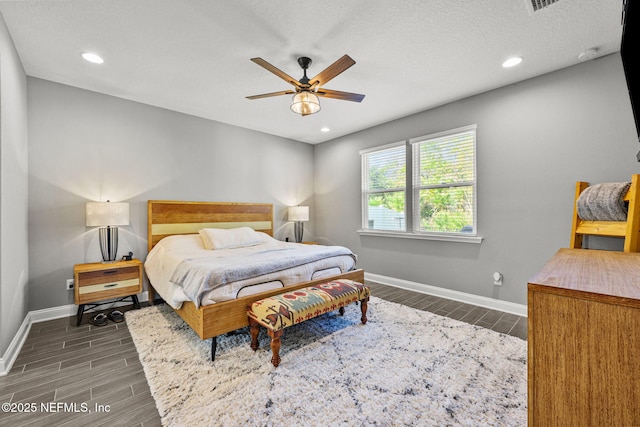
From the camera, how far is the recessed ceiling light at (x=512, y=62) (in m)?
2.59

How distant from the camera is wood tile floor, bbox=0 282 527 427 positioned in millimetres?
1592

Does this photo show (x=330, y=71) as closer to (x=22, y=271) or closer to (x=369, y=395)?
(x=369, y=395)

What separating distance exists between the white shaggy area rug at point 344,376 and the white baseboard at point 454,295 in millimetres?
733

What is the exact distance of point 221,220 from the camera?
4270mm

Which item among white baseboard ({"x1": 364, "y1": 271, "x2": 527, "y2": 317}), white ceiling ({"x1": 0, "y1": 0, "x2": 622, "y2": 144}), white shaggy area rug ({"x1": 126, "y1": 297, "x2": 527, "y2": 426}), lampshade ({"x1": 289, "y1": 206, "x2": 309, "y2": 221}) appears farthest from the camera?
lampshade ({"x1": 289, "y1": 206, "x2": 309, "y2": 221})

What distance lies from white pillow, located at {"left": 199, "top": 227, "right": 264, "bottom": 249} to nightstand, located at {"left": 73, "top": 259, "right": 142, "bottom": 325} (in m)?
0.80

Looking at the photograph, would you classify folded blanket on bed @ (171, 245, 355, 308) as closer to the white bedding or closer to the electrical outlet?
the white bedding

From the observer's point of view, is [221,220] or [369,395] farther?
[221,220]

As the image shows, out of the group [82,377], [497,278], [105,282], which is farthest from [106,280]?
[497,278]

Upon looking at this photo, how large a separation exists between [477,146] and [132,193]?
4.48 metres

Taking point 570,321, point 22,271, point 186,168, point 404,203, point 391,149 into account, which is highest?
point 391,149

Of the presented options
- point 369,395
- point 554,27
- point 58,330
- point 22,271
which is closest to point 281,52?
point 554,27

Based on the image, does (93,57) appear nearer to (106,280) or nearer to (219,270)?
(106,280)

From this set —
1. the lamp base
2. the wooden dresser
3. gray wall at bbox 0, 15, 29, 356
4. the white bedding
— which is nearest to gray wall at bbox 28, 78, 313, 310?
the lamp base
